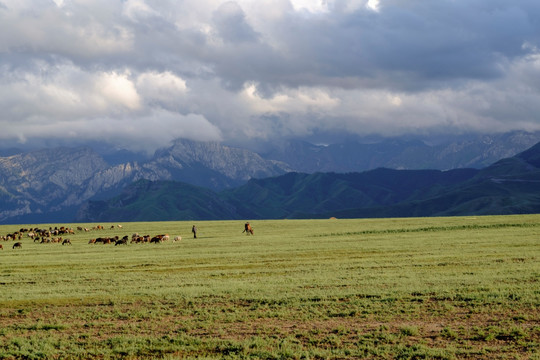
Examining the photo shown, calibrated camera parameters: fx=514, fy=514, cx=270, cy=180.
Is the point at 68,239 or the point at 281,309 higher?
the point at 68,239

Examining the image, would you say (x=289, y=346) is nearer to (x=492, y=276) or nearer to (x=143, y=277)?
(x=492, y=276)

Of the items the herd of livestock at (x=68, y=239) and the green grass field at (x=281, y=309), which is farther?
the herd of livestock at (x=68, y=239)

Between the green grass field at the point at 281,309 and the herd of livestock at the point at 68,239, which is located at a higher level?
the herd of livestock at the point at 68,239

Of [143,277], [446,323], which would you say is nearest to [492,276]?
[446,323]

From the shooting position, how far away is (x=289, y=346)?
1791 centimetres

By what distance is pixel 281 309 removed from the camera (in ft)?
77.5

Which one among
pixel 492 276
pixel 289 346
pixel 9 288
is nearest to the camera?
pixel 289 346

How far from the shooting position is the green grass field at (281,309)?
17.9 m

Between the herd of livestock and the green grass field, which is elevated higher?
the herd of livestock

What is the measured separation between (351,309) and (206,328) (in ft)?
21.8

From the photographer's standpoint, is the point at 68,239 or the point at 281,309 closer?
the point at 281,309

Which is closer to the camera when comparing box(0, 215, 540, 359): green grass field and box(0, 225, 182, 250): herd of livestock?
box(0, 215, 540, 359): green grass field

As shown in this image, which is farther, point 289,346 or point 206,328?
point 206,328

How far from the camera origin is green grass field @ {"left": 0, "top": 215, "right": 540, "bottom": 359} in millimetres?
17938
